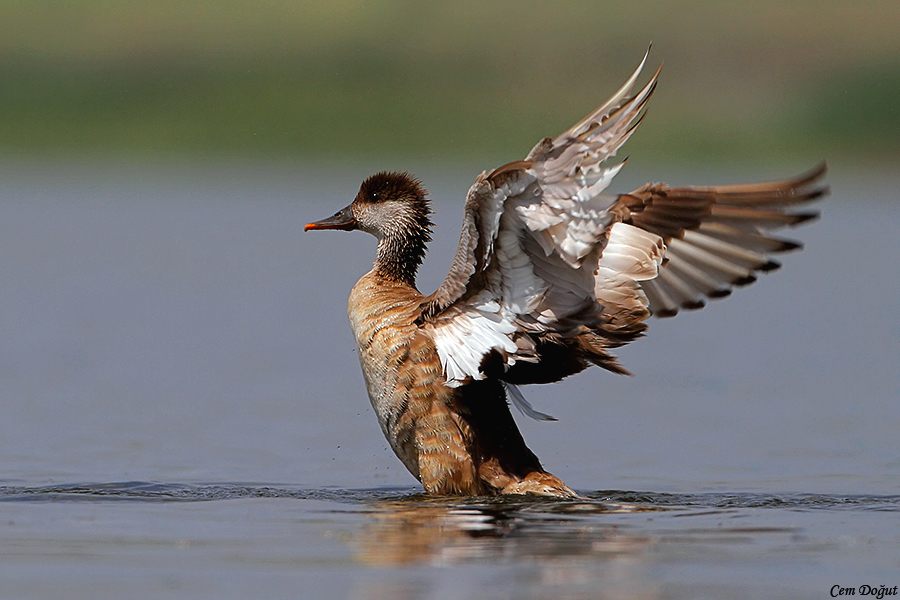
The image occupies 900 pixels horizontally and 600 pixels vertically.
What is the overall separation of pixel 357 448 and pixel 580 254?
126 inches

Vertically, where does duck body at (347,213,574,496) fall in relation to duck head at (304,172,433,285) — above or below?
below

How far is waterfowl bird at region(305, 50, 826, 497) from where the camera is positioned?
748cm

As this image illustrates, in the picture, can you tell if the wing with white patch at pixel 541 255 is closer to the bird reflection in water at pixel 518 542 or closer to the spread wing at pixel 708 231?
the spread wing at pixel 708 231

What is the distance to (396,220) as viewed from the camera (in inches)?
360

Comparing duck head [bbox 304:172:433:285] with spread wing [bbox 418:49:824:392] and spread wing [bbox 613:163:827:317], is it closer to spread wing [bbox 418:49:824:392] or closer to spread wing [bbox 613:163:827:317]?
spread wing [bbox 418:49:824:392]

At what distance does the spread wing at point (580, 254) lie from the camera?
6812mm

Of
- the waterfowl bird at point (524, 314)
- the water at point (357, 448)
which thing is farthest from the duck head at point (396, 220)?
the water at point (357, 448)

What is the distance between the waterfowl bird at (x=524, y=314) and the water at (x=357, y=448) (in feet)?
1.29

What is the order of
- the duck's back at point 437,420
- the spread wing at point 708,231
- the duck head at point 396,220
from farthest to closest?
the duck head at point 396,220 → the duck's back at point 437,420 → the spread wing at point 708,231

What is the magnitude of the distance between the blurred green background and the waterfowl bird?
75.5 feet

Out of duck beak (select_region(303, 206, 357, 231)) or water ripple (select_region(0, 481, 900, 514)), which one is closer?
water ripple (select_region(0, 481, 900, 514))

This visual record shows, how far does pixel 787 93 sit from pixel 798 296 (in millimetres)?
20441

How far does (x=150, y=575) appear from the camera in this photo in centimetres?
598

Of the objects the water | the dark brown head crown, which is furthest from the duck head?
the water
